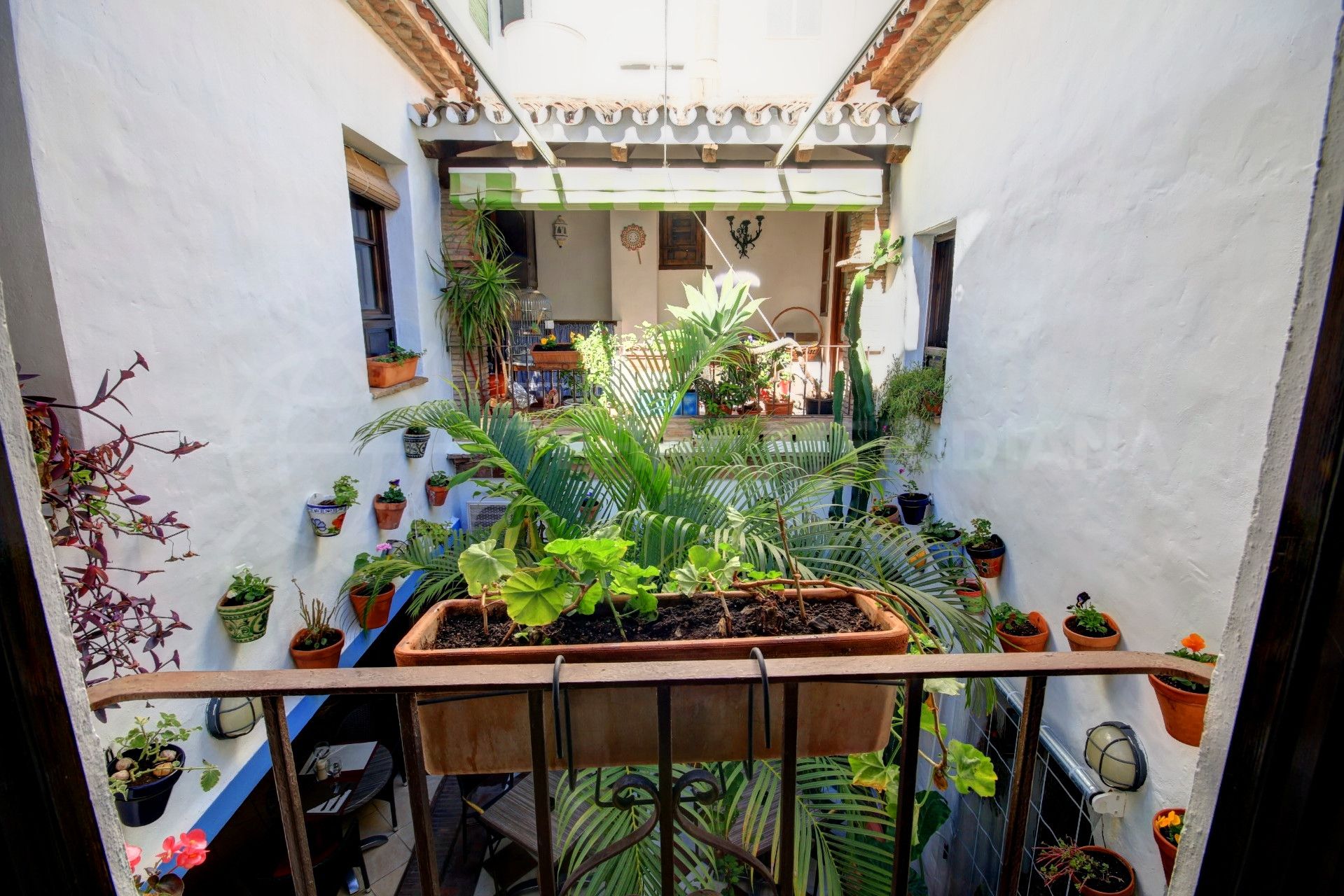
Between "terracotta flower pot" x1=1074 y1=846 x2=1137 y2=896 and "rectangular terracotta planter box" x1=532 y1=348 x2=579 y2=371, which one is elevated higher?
"rectangular terracotta planter box" x1=532 y1=348 x2=579 y2=371

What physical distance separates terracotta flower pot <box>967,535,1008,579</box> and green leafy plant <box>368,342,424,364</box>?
12.7 ft

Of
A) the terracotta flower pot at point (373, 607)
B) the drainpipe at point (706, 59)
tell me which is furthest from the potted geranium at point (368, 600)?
the drainpipe at point (706, 59)

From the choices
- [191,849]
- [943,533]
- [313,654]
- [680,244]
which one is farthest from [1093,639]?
[680,244]

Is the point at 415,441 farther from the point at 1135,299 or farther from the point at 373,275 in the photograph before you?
the point at 1135,299

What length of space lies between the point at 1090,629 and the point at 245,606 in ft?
11.3

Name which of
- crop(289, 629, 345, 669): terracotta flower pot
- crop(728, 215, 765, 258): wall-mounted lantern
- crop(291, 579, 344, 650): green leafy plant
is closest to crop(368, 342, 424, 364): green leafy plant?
crop(291, 579, 344, 650): green leafy plant

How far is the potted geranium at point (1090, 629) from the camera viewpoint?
2.49 meters

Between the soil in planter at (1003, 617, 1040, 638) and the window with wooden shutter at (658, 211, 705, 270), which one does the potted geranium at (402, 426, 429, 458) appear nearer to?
the soil in planter at (1003, 617, 1040, 638)

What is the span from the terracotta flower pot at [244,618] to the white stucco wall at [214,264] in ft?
0.15

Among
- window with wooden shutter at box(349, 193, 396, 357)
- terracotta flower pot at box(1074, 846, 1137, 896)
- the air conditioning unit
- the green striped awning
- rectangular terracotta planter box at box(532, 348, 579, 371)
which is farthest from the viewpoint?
rectangular terracotta planter box at box(532, 348, 579, 371)

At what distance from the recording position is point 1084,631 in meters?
2.58

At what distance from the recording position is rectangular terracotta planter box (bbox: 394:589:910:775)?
94 cm

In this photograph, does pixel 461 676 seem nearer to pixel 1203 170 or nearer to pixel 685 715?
pixel 685 715

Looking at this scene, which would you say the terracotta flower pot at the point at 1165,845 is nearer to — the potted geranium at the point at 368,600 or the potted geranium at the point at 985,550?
the potted geranium at the point at 985,550
